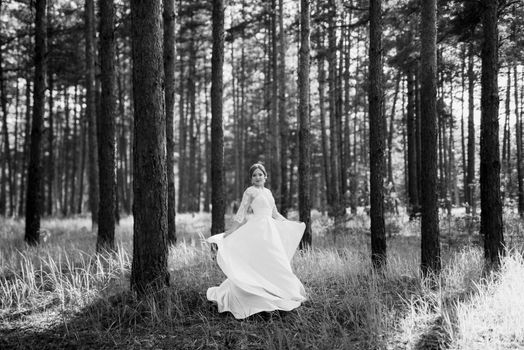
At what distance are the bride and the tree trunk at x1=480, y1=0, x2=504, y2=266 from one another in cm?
362

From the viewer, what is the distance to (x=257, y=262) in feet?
17.8

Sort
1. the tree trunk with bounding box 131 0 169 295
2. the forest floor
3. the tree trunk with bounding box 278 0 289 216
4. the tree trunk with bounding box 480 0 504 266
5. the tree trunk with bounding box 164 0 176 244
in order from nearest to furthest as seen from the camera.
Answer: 1. the forest floor
2. the tree trunk with bounding box 131 0 169 295
3. the tree trunk with bounding box 480 0 504 266
4. the tree trunk with bounding box 164 0 176 244
5. the tree trunk with bounding box 278 0 289 216

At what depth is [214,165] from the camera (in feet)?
28.6

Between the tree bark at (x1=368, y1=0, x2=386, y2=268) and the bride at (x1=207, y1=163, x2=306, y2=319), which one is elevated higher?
the tree bark at (x1=368, y1=0, x2=386, y2=268)

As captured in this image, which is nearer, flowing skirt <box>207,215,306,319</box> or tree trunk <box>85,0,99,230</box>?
flowing skirt <box>207,215,306,319</box>

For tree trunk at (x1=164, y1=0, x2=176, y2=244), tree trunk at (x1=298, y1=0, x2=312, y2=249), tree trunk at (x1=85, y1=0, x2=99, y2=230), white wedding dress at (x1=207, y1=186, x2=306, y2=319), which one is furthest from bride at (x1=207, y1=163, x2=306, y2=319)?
tree trunk at (x1=85, y1=0, x2=99, y2=230)

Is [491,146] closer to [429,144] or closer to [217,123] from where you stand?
[429,144]

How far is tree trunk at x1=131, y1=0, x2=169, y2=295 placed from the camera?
5629 millimetres

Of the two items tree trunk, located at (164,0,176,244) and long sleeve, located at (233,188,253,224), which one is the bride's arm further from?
tree trunk, located at (164,0,176,244)

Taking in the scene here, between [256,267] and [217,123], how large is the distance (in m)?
4.19

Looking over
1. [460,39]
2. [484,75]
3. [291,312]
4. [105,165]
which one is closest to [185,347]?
[291,312]

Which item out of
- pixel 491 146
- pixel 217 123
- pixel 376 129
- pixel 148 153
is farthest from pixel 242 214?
pixel 491 146

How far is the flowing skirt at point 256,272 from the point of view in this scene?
17.3 ft

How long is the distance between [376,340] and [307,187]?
5833mm
